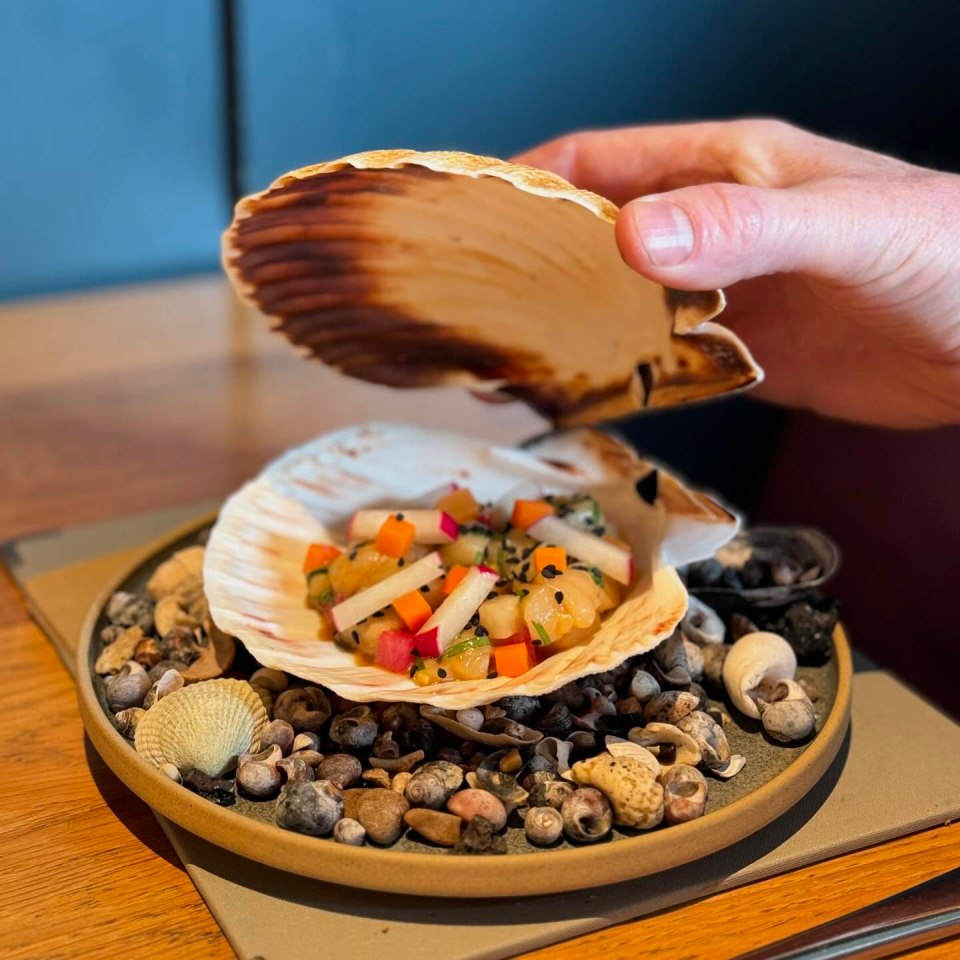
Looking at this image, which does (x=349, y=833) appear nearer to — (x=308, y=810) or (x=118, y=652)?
(x=308, y=810)

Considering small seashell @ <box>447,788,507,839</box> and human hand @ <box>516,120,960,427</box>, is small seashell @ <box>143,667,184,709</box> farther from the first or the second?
human hand @ <box>516,120,960,427</box>

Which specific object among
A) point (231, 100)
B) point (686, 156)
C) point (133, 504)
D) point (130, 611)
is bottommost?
point (133, 504)

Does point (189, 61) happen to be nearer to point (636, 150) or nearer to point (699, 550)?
point (636, 150)

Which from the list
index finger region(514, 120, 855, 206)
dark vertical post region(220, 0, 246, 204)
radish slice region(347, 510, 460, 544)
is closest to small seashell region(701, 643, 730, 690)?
radish slice region(347, 510, 460, 544)

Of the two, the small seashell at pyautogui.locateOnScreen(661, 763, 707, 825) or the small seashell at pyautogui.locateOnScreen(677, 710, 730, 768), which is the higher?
the small seashell at pyautogui.locateOnScreen(661, 763, 707, 825)

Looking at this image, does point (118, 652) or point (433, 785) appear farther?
point (118, 652)

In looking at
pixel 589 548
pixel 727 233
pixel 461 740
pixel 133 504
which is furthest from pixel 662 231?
pixel 133 504

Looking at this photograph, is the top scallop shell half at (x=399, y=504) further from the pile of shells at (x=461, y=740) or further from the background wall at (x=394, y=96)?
the background wall at (x=394, y=96)
